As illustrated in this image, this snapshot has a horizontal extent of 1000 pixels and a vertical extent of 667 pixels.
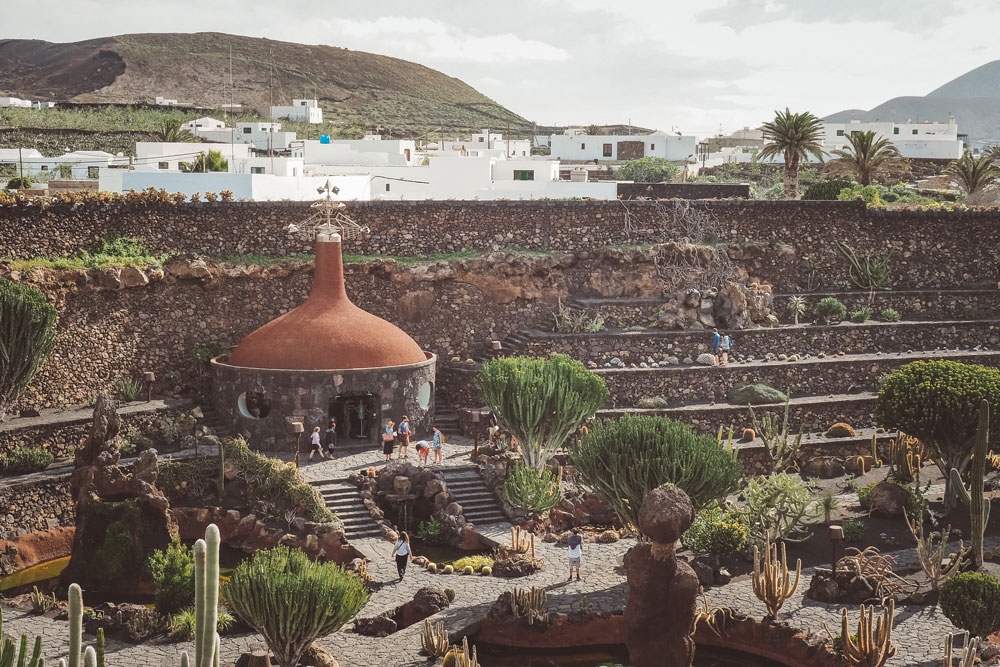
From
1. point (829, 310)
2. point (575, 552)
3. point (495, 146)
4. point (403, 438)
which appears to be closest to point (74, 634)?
point (575, 552)

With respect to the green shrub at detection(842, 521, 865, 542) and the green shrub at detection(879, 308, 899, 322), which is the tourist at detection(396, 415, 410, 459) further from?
the green shrub at detection(879, 308, 899, 322)

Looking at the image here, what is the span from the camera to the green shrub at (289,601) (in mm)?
18938

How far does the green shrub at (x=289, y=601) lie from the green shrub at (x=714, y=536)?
863 centimetres

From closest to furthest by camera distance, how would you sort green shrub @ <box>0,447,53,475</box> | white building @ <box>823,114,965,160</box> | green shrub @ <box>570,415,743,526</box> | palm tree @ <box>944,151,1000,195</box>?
green shrub @ <box>570,415,743,526</box>
green shrub @ <box>0,447,53,475</box>
palm tree @ <box>944,151,1000,195</box>
white building @ <box>823,114,965,160</box>

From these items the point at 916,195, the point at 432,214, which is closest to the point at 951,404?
the point at 432,214

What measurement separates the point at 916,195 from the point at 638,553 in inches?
1624

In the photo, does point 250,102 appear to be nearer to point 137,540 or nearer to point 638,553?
point 137,540

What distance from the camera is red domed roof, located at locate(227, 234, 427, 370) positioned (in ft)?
103

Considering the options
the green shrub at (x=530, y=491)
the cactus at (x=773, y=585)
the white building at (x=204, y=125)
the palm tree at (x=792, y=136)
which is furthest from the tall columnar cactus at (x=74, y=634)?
the white building at (x=204, y=125)

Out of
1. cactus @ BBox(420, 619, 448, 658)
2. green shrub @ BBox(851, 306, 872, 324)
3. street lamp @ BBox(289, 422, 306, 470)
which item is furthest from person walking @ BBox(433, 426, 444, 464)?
green shrub @ BBox(851, 306, 872, 324)

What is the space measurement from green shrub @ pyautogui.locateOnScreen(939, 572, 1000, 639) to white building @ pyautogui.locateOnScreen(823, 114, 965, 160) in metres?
48.5

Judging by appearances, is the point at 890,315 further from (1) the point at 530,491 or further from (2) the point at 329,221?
(2) the point at 329,221

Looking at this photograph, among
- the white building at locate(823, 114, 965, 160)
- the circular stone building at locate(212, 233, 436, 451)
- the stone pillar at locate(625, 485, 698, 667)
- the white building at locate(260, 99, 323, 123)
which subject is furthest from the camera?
the white building at locate(260, 99, 323, 123)

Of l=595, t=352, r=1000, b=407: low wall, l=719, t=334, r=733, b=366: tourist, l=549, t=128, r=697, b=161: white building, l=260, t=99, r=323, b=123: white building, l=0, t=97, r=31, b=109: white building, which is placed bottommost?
l=595, t=352, r=1000, b=407: low wall
